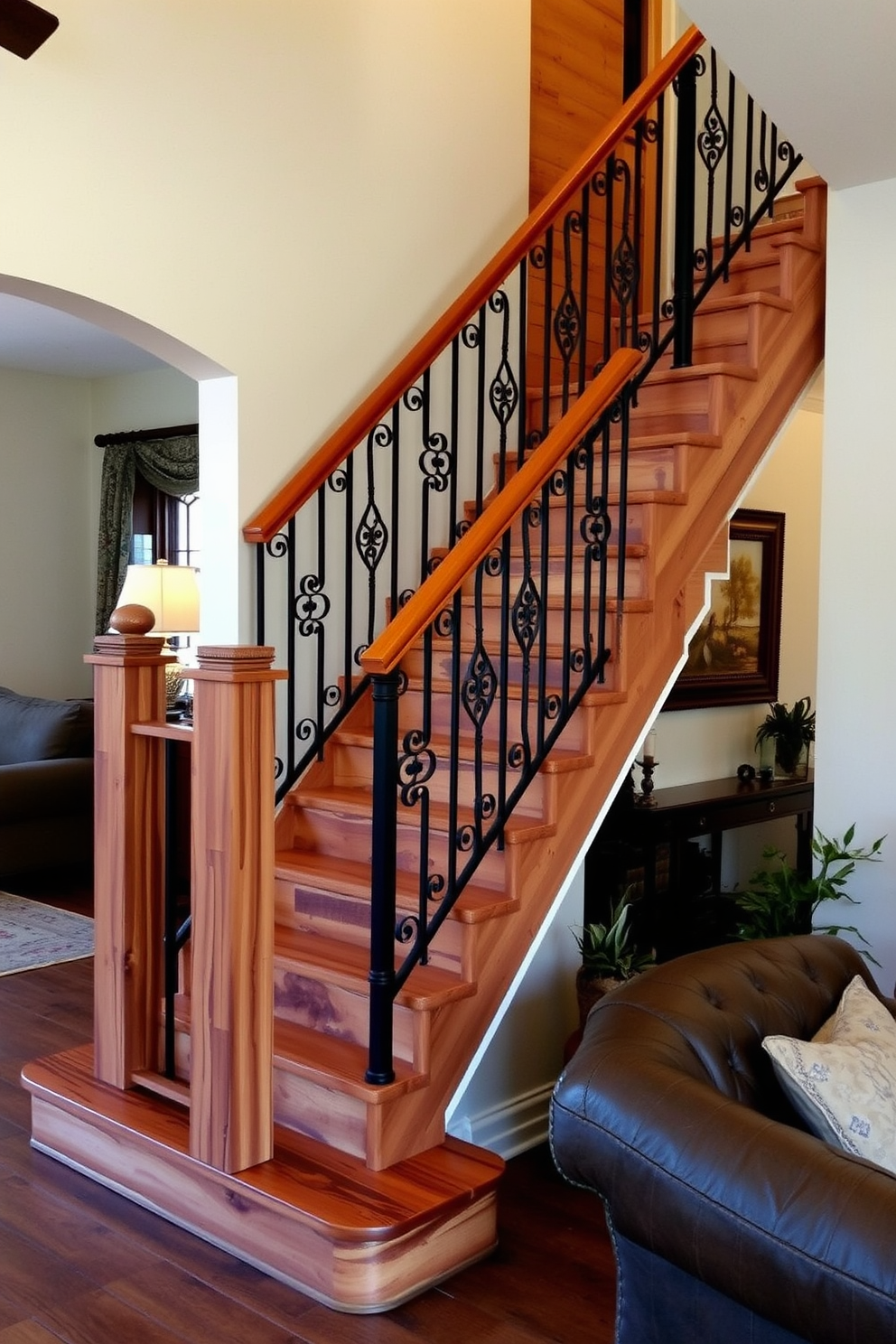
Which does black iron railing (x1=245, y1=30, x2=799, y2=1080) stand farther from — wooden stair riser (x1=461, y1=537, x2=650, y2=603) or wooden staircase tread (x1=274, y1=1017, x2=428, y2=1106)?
wooden staircase tread (x1=274, y1=1017, x2=428, y2=1106)

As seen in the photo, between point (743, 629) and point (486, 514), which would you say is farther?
point (743, 629)

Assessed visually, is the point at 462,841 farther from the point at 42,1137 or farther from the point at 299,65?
the point at 299,65

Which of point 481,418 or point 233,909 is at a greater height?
point 481,418

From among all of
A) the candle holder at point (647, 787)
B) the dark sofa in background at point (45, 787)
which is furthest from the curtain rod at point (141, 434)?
the candle holder at point (647, 787)

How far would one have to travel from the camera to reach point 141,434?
26.5 ft

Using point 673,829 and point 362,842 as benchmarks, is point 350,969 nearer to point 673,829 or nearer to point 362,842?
point 362,842

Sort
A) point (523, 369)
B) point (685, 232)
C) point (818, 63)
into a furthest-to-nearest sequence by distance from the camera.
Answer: point (523, 369) → point (685, 232) → point (818, 63)

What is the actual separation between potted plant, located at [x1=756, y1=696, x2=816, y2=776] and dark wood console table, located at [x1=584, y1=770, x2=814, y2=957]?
13 centimetres

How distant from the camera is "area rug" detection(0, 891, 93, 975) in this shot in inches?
194

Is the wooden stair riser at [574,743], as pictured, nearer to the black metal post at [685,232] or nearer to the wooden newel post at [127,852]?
the black metal post at [685,232]

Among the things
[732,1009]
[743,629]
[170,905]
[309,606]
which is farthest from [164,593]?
[732,1009]

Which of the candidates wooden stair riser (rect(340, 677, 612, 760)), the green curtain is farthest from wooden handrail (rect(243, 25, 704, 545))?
the green curtain

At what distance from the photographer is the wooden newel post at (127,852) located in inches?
123

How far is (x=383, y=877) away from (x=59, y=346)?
5.58 metres
